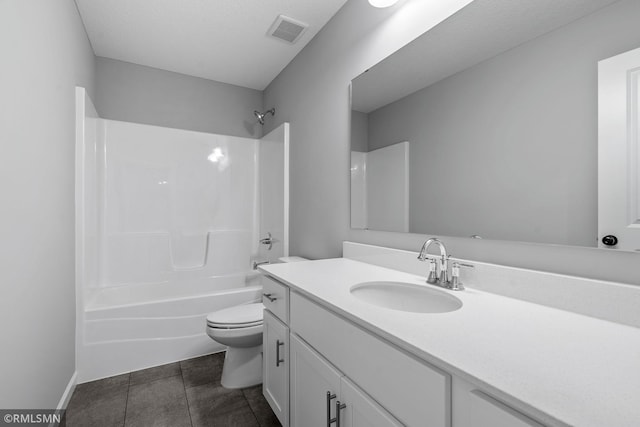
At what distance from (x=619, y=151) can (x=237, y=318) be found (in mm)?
1909

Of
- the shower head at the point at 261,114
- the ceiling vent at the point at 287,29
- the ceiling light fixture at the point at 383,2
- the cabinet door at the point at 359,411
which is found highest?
the ceiling vent at the point at 287,29

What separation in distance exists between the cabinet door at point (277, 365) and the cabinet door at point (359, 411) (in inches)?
17.6

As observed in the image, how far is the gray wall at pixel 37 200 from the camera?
3.34 feet

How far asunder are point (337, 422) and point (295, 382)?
1.11 feet

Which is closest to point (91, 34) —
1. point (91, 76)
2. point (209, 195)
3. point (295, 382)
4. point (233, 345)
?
point (91, 76)

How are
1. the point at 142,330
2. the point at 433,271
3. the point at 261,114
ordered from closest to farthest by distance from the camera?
the point at 433,271 → the point at 142,330 → the point at 261,114

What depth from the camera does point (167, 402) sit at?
1.71m

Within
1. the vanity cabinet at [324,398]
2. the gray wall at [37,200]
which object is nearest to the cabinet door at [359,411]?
the vanity cabinet at [324,398]

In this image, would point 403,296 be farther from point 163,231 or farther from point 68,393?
point 163,231

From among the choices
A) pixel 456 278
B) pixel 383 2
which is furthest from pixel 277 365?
pixel 383 2

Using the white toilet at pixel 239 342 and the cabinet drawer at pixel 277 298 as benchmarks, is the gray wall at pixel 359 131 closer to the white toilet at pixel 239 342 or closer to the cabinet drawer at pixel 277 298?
the cabinet drawer at pixel 277 298

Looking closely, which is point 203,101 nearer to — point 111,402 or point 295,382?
point 111,402

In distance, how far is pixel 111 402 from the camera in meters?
1.72

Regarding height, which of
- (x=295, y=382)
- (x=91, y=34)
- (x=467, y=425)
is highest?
(x=91, y=34)
